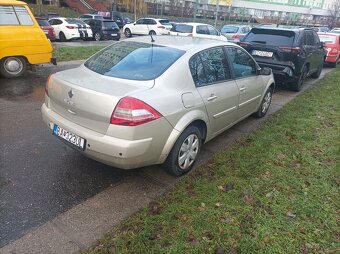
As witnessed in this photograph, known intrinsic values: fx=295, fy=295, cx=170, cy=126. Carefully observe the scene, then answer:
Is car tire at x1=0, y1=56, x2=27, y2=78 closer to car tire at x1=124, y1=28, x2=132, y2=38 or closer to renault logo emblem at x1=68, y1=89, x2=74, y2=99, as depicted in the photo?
renault logo emblem at x1=68, y1=89, x2=74, y2=99

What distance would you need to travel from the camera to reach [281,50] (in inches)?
298

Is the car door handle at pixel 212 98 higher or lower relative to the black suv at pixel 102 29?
higher

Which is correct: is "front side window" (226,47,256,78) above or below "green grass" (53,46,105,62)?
above

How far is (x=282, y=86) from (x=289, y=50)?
1.83 meters

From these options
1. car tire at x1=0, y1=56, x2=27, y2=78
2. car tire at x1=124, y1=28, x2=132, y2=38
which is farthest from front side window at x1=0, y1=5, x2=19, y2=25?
car tire at x1=124, y1=28, x2=132, y2=38

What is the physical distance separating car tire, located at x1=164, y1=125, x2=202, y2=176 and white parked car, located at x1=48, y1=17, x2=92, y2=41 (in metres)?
15.6

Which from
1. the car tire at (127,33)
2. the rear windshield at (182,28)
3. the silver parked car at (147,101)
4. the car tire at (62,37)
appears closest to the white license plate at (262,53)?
the silver parked car at (147,101)

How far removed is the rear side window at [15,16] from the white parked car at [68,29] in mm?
10220

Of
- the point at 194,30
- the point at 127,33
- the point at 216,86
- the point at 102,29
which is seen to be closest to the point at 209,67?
the point at 216,86

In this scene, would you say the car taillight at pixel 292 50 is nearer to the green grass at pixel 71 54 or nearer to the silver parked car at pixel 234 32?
the green grass at pixel 71 54

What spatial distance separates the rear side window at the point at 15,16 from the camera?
22.5 ft

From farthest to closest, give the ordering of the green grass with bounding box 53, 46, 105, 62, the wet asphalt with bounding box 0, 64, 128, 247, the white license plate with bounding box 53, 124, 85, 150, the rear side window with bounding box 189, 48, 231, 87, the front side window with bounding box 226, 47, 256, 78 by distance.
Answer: the green grass with bounding box 53, 46, 105, 62 < the front side window with bounding box 226, 47, 256, 78 < the rear side window with bounding box 189, 48, 231, 87 < the white license plate with bounding box 53, 124, 85, 150 < the wet asphalt with bounding box 0, 64, 128, 247

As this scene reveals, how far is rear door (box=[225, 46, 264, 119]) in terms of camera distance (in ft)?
14.5

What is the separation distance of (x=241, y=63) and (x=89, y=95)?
2.71m
